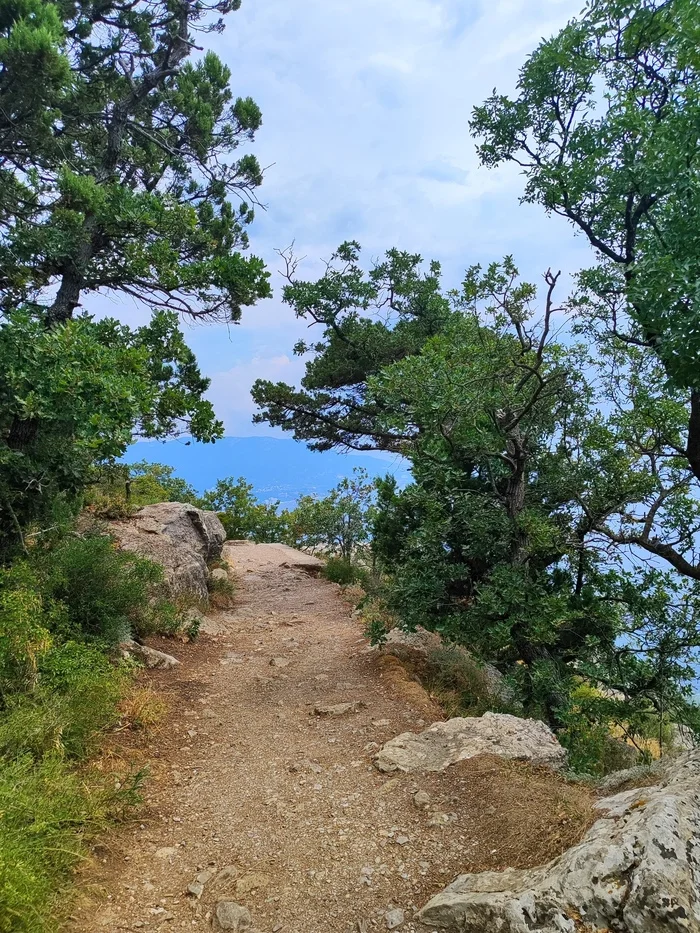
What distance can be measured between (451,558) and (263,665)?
10.8 ft

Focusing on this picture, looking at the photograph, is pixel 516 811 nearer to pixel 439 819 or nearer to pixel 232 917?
pixel 439 819

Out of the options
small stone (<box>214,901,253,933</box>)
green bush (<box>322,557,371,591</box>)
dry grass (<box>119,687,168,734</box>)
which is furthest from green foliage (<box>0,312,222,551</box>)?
green bush (<box>322,557,371,591</box>)

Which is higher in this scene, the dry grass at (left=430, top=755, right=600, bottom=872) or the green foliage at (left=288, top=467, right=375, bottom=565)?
the green foliage at (left=288, top=467, right=375, bottom=565)

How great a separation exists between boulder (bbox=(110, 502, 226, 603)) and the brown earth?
12.2 ft

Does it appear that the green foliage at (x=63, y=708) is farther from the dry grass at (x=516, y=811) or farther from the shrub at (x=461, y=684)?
the shrub at (x=461, y=684)

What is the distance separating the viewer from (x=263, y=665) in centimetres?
800

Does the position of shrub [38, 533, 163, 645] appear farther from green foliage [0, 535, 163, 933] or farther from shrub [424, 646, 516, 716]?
shrub [424, 646, 516, 716]

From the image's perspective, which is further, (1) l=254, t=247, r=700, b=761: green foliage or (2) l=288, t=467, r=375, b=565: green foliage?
(2) l=288, t=467, r=375, b=565: green foliage

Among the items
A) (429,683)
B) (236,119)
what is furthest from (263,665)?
(236,119)

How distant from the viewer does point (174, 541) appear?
11.0 metres

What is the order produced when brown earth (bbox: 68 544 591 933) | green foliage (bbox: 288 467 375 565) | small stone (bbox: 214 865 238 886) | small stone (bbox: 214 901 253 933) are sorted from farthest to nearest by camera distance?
green foliage (bbox: 288 467 375 565), small stone (bbox: 214 865 238 886), brown earth (bbox: 68 544 591 933), small stone (bbox: 214 901 253 933)

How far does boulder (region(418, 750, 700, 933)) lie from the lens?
205 cm

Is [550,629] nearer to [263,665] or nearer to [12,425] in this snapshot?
[263,665]

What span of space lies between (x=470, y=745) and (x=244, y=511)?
18.6m
